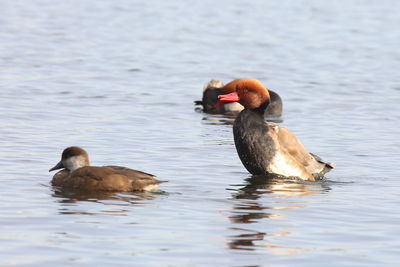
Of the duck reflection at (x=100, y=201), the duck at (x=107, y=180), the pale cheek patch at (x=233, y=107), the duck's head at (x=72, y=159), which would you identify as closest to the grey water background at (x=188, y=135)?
the duck reflection at (x=100, y=201)

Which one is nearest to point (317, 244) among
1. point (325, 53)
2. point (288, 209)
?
point (288, 209)

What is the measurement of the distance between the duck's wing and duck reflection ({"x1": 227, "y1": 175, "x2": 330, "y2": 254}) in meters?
0.20

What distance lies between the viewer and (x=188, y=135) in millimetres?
16906

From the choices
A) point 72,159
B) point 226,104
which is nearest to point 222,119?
point 226,104

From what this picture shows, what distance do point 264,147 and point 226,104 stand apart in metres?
7.56

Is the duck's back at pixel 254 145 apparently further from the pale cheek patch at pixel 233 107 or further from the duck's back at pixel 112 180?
the pale cheek patch at pixel 233 107

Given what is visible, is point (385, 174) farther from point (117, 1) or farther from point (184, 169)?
point (117, 1)

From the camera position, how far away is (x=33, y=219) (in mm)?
10328

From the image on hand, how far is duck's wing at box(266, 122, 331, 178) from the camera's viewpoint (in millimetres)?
13359

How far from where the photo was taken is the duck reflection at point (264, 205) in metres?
9.79

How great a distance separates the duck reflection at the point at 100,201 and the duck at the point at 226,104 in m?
8.34

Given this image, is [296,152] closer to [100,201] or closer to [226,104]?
[100,201]

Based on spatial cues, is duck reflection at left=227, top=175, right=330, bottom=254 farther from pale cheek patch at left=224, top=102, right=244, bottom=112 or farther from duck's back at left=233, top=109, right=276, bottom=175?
pale cheek patch at left=224, top=102, right=244, bottom=112

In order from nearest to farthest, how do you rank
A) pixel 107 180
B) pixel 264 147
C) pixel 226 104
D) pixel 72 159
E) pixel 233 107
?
1. pixel 107 180
2. pixel 72 159
3. pixel 264 147
4. pixel 233 107
5. pixel 226 104
